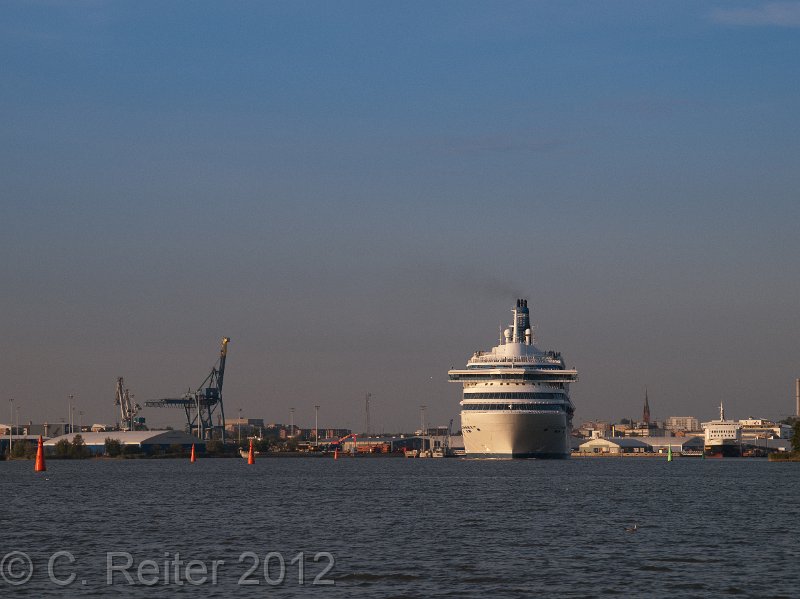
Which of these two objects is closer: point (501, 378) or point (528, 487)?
point (528, 487)

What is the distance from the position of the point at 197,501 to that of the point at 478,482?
31.8 m

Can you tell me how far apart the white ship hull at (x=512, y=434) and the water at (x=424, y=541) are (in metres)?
65.9

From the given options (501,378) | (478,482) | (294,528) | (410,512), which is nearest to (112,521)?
(294,528)

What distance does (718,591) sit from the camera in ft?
119

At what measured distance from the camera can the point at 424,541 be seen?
4934 cm

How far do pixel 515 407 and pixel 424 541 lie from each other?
Answer: 107269 millimetres

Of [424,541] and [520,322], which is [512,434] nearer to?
[520,322]

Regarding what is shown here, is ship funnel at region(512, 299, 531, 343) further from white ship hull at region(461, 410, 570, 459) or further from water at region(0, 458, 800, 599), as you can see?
water at region(0, 458, 800, 599)

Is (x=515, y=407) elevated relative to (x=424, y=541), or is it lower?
elevated

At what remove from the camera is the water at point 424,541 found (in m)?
36.9

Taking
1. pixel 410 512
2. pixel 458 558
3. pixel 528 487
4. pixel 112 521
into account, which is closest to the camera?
pixel 458 558

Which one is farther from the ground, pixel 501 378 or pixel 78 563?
pixel 501 378

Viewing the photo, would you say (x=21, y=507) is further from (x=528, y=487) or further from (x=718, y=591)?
(x=718, y=591)

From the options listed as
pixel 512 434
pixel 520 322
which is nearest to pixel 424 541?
pixel 512 434
